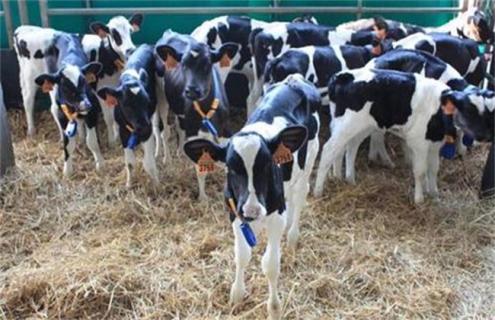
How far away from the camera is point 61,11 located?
728 cm

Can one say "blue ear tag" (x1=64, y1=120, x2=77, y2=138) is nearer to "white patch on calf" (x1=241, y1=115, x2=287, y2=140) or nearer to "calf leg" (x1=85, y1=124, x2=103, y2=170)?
"calf leg" (x1=85, y1=124, x2=103, y2=170)

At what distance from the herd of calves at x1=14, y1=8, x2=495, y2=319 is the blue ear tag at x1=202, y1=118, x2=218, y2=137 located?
2 cm

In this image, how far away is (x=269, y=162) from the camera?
9.98 feet

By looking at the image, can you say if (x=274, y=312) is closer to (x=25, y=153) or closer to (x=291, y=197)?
(x=291, y=197)

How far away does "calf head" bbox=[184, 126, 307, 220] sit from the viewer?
295cm

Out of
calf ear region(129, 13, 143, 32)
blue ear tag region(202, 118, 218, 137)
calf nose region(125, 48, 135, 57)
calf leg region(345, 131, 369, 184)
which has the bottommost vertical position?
calf leg region(345, 131, 369, 184)

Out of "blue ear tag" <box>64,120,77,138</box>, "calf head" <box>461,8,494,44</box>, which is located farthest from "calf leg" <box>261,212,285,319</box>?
"calf head" <box>461,8,494,44</box>

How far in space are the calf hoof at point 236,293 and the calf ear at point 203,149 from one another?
0.92 metres

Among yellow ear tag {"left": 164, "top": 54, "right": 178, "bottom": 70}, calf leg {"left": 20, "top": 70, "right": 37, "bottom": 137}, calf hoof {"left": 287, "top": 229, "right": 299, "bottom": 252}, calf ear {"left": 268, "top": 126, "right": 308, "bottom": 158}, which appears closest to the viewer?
calf ear {"left": 268, "top": 126, "right": 308, "bottom": 158}

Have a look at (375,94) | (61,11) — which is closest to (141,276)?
(375,94)

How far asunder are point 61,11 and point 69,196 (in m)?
3.04

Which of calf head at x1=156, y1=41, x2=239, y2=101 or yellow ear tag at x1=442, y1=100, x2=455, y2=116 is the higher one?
calf head at x1=156, y1=41, x2=239, y2=101

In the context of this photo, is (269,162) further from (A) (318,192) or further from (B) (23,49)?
(B) (23,49)

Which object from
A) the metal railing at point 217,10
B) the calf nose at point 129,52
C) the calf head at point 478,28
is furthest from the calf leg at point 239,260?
the calf head at point 478,28
